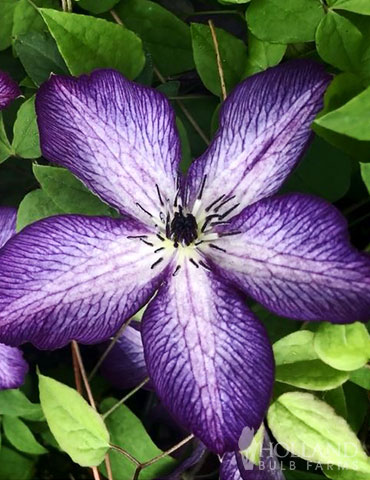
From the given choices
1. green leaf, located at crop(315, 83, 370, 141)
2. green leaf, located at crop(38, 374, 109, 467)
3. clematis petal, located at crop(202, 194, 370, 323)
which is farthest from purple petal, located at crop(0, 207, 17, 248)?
green leaf, located at crop(315, 83, 370, 141)

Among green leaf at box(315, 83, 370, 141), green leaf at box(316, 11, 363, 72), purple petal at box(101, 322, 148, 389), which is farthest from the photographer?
purple petal at box(101, 322, 148, 389)

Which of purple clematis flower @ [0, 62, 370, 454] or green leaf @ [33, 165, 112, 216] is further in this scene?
green leaf @ [33, 165, 112, 216]

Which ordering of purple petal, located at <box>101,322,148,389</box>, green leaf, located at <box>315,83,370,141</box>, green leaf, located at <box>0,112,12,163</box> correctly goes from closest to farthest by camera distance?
green leaf, located at <box>315,83,370,141</box>
green leaf, located at <box>0,112,12,163</box>
purple petal, located at <box>101,322,148,389</box>

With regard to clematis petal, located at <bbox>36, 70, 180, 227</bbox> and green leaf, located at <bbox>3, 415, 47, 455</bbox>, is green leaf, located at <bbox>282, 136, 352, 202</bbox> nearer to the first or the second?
clematis petal, located at <bbox>36, 70, 180, 227</bbox>

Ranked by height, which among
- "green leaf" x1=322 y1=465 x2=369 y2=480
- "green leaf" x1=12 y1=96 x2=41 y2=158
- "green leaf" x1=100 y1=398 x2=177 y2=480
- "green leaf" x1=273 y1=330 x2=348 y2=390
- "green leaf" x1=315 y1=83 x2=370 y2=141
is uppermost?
"green leaf" x1=315 y1=83 x2=370 y2=141

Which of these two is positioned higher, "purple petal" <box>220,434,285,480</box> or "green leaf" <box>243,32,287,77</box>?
"green leaf" <box>243,32,287,77</box>

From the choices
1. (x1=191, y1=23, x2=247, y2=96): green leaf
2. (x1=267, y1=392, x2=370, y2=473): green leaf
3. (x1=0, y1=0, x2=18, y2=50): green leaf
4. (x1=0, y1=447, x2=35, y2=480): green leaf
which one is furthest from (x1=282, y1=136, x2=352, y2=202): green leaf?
(x1=0, y1=447, x2=35, y2=480): green leaf

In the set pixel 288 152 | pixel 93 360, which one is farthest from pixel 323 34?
pixel 93 360
